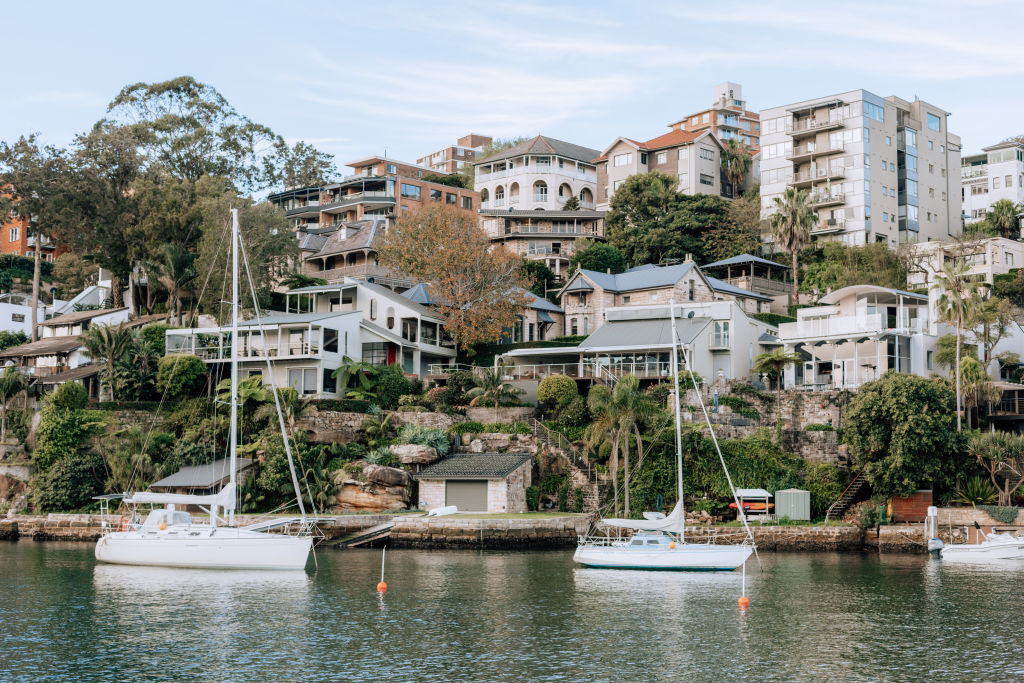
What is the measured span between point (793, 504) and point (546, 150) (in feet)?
226

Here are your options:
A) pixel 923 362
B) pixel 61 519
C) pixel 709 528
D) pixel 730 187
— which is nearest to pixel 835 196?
pixel 730 187

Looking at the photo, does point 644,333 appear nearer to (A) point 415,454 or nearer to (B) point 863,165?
(A) point 415,454

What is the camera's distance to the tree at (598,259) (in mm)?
87375

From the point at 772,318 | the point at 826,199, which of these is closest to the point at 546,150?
the point at 826,199

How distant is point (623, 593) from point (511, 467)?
56.8ft

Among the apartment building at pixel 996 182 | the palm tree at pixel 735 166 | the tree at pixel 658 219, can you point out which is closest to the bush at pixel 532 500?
the tree at pixel 658 219

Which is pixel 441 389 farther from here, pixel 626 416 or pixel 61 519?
pixel 61 519

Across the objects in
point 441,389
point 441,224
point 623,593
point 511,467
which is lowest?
point 623,593

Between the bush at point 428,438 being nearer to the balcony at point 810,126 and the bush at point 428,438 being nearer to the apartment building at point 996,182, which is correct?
the balcony at point 810,126

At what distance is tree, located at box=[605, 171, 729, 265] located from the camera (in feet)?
303

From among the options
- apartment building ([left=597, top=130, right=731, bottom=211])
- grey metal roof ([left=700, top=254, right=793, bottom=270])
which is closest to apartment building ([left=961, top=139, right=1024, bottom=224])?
apartment building ([left=597, top=130, right=731, bottom=211])

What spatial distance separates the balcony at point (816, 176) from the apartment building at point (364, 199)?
35141 millimetres

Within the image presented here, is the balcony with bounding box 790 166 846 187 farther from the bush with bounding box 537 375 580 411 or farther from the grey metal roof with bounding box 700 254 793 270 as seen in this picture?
the bush with bounding box 537 375 580 411

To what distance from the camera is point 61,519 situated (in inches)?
2144
